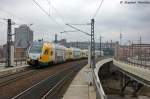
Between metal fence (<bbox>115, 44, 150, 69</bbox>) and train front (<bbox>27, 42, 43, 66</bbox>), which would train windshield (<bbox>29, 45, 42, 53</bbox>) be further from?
metal fence (<bbox>115, 44, 150, 69</bbox>)

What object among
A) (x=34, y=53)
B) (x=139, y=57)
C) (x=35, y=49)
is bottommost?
(x=139, y=57)

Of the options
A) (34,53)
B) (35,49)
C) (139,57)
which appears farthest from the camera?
(139,57)

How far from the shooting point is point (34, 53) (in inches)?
1794

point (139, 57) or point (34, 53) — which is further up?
point (34, 53)

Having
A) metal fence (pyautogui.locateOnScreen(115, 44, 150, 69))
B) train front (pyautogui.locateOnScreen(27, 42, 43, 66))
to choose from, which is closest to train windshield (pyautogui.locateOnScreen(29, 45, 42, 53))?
train front (pyautogui.locateOnScreen(27, 42, 43, 66))

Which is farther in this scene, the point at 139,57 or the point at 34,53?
the point at 139,57

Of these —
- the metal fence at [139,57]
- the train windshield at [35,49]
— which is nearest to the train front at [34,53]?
the train windshield at [35,49]

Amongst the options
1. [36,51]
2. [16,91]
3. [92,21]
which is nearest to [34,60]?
[36,51]

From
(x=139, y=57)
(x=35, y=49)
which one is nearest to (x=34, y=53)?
(x=35, y=49)

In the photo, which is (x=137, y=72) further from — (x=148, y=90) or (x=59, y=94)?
(x=59, y=94)

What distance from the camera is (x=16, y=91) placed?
874 inches

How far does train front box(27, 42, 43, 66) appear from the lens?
1772 inches

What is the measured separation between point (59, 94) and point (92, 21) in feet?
70.9

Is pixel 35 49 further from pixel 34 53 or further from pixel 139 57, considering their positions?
pixel 139 57
